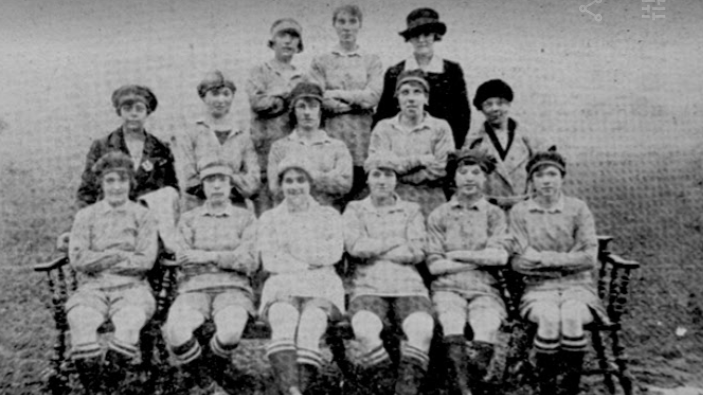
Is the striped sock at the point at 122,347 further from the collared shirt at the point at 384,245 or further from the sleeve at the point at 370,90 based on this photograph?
the sleeve at the point at 370,90

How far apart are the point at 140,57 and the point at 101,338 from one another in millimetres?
3789

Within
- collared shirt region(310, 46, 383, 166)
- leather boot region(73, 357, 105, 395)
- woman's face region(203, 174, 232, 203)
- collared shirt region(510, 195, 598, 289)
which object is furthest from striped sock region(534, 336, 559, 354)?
leather boot region(73, 357, 105, 395)

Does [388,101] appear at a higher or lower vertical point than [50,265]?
higher

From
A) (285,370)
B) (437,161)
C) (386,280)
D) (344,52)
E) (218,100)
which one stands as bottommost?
(285,370)

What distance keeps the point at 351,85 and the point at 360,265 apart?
1389mm

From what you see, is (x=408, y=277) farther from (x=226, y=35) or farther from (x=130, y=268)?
(x=226, y=35)

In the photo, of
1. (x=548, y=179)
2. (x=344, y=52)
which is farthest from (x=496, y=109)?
(x=344, y=52)

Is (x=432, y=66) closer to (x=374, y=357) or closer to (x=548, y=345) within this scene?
(x=548, y=345)

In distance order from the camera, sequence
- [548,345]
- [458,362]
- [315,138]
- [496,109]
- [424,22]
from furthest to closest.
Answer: [424,22] → [496,109] → [315,138] → [548,345] → [458,362]

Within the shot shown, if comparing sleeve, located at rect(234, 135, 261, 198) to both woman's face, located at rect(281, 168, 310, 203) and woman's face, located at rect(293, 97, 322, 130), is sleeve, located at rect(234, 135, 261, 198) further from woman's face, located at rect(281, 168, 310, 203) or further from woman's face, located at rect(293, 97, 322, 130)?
woman's face, located at rect(281, 168, 310, 203)

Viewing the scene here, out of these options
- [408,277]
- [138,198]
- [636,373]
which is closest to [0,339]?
[138,198]

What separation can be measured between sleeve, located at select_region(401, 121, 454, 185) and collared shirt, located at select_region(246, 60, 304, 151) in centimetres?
98

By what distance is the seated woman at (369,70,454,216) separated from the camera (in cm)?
445

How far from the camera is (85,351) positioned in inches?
145
